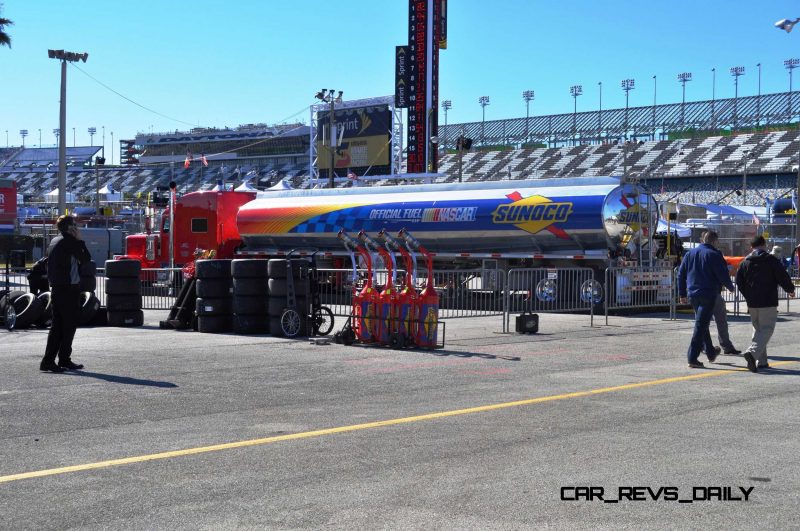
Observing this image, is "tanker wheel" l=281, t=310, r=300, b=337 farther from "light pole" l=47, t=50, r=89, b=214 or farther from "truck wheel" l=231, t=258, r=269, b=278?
"light pole" l=47, t=50, r=89, b=214

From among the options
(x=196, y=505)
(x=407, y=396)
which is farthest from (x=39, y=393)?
(x=196, y=505)

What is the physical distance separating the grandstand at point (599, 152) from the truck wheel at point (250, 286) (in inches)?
1814

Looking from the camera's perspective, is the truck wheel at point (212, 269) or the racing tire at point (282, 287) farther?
the truck wheel at point (212, 269)

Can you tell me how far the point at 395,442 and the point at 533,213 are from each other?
17.5 metres

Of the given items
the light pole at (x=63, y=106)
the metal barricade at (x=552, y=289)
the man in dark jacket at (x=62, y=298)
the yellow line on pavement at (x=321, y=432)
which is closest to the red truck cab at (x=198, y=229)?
the light pole at (x=63, y=106)

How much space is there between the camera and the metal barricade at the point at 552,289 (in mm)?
19812

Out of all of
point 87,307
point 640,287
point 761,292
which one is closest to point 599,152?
point 640,287

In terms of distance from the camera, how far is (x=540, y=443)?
7699 mm

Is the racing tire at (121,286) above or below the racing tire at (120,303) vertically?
above

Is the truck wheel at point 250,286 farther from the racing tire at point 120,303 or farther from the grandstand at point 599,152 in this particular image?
the grandstand at point 599,152

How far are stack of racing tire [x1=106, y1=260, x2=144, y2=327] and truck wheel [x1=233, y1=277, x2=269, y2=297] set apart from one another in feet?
9.82

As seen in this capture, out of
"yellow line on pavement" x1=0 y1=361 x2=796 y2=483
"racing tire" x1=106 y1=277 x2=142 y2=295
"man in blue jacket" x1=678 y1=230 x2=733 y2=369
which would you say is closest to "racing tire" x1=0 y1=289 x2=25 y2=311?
"racing tire" x1=106 y1=277 x2=142 y2=295

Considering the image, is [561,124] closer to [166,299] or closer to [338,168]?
[338,168]

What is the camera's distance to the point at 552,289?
20.7 meters
